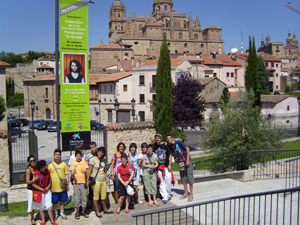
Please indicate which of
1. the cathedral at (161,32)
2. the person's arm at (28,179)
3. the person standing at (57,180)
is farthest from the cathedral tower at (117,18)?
the person's arm at (28,179)

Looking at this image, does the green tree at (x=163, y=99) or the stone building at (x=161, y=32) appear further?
the stone building at (x=161, y=32)

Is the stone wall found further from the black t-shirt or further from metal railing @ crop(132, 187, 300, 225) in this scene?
metal railing @ crop(132, 187, 300, 225)

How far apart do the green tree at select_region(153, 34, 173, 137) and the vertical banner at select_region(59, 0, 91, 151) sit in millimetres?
6135

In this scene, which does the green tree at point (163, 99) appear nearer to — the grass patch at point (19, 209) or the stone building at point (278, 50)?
the grass patch at point (19, 209)

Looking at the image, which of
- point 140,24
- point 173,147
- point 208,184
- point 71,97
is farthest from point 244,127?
point 140,24

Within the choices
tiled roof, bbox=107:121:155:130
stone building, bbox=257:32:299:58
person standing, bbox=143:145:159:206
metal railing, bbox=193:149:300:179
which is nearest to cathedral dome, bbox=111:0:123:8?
stone building, bbox=257:32:299:58

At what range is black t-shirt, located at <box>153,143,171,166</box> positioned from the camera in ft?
22.4

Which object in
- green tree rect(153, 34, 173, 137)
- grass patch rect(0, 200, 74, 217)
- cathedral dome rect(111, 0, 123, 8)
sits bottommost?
grass patch rect(0, 200, 74, 217)

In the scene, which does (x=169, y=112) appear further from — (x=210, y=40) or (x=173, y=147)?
(x=210, y=40)

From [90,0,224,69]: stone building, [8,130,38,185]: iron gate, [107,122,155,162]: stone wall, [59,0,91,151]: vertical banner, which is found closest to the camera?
[59,0,91,151]: vertical banner

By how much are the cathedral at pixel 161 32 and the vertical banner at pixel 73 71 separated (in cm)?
6926

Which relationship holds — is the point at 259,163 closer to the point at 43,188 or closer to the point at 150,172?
the point at 150,172

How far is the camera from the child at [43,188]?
18.5 ft

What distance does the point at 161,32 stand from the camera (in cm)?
8712
